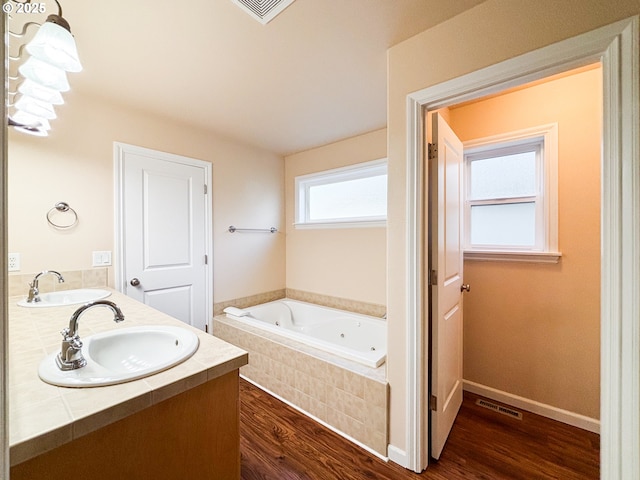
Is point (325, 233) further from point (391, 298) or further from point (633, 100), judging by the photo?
point (633, 100)

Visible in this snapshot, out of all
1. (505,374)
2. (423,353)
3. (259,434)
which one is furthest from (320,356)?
(505,374)

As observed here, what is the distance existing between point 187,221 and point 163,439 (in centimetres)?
207

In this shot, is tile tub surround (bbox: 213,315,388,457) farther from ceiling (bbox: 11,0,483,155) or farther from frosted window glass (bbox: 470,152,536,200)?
ceiling (bbox: 11,0,483,155)

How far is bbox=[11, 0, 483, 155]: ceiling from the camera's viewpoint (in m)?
1.26

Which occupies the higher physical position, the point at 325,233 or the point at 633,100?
the point at 633,100

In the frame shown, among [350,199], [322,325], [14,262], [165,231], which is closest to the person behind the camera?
[14,262]

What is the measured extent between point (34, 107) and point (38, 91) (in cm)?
22

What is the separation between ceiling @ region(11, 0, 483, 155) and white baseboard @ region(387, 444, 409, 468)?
229 centimetres

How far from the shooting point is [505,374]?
207 cm

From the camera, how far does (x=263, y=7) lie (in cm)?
123

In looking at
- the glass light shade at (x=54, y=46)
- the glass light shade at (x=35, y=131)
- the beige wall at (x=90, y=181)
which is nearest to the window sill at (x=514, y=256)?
the beige wall at (x=90, y=181)

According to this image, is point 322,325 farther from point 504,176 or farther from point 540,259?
point 504,176

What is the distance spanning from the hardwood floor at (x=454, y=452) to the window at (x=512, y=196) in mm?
1153

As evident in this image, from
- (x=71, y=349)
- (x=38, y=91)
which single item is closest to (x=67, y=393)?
(x=71, y=349)
